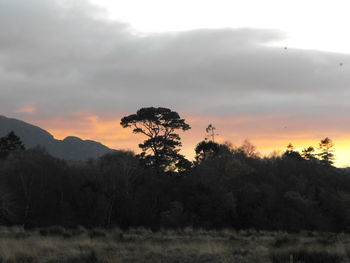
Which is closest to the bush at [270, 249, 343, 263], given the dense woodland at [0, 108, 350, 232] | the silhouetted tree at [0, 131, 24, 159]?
the dense woodland at [0, 108, 350, 232]

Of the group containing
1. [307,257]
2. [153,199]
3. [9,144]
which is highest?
[9,144]

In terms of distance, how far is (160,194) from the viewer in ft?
164

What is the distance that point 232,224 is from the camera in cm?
4569

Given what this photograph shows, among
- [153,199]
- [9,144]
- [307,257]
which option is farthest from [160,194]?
[307,257]

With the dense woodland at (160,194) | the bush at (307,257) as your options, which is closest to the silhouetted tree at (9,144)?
the dense woodland at (160,194)

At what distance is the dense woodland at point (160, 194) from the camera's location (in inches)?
1772

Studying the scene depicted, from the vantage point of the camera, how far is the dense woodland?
45.0m

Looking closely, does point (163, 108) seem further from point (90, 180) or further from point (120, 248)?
point (120, 248)

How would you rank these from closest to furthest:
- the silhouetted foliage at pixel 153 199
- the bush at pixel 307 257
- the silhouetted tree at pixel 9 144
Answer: the bush at pixel 307 257 < the silhouetted foliage at pixel 153 199 < the silhouetted tree at pixel 9 144

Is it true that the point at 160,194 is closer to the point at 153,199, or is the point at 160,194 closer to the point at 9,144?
the point at 153,199

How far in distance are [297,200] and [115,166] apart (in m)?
22.3

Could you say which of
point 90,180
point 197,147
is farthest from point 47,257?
point 197,147

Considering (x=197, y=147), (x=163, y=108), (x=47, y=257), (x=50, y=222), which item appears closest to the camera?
(x=47, y=257)

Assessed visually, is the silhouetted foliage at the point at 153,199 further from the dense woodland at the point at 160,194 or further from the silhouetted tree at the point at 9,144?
the silhouetted tree at the point at 9,144
